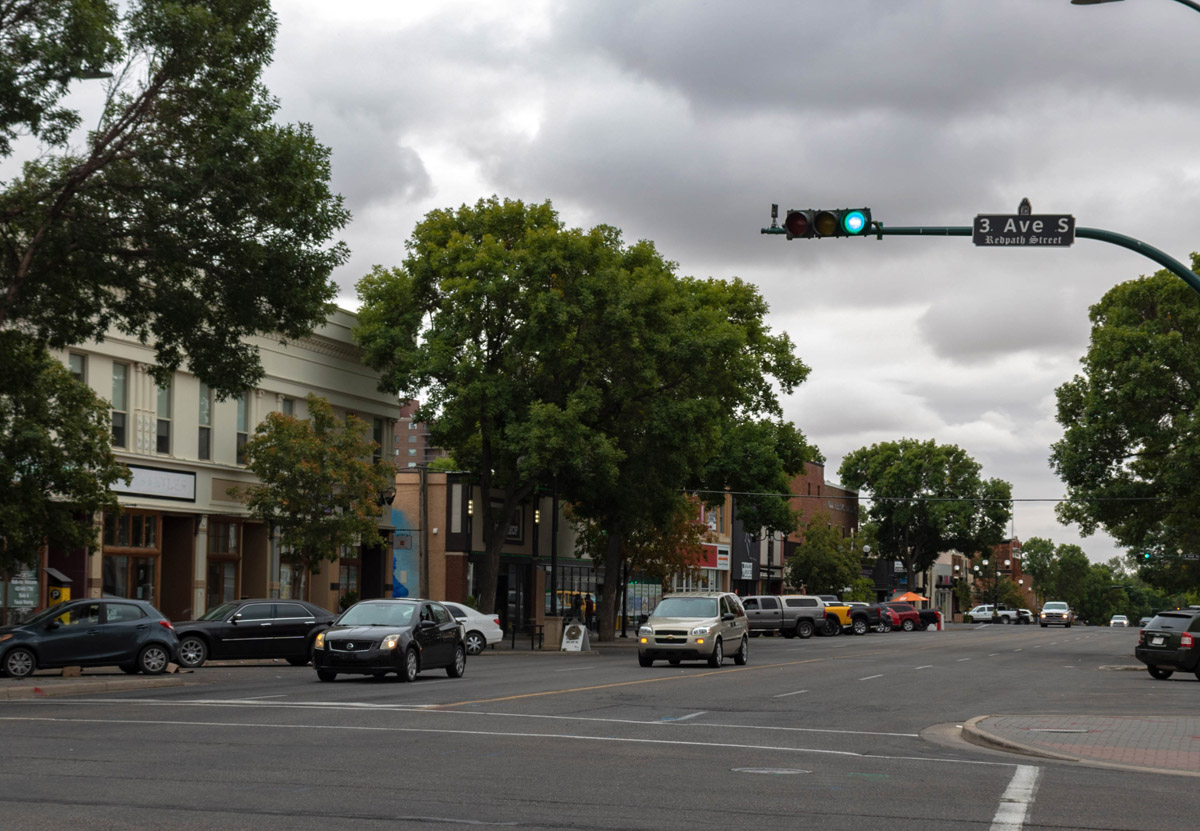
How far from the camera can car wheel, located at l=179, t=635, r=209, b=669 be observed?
1192 inches

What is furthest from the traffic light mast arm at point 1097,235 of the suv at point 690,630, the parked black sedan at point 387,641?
the suv at point 690,630

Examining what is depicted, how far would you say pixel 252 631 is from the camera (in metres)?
31.2

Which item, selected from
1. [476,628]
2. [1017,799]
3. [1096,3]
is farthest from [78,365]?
[1017,799]

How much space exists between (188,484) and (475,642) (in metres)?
9.14

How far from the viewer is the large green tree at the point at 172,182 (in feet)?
67.1

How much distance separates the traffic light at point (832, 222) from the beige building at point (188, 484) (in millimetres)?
19863

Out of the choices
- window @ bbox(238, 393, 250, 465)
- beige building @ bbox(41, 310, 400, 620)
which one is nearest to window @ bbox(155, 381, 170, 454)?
beige building @ bbox(41, 310, 400, 620)

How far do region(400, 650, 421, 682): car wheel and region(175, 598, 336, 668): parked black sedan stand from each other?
7339 mm

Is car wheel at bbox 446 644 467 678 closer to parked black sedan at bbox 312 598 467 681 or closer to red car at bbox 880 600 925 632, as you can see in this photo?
parked black sedan at bbox 312 598 467 681

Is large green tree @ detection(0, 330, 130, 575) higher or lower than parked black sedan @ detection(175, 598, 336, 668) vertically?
higher

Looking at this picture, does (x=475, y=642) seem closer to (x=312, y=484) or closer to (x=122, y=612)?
(x=312, y=484)

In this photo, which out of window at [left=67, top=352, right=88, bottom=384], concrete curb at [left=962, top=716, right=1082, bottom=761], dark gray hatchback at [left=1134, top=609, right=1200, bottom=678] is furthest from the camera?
window at [left=67, top=352, right=88, bottom=384]

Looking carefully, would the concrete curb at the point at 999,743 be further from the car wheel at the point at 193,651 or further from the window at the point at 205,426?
the window at the point at 205,426

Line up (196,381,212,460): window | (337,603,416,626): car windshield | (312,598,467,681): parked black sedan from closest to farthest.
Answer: (312,598,467,681): parked black sedan → (337,603,416,626): car windshield → (196,381,212,460): window
